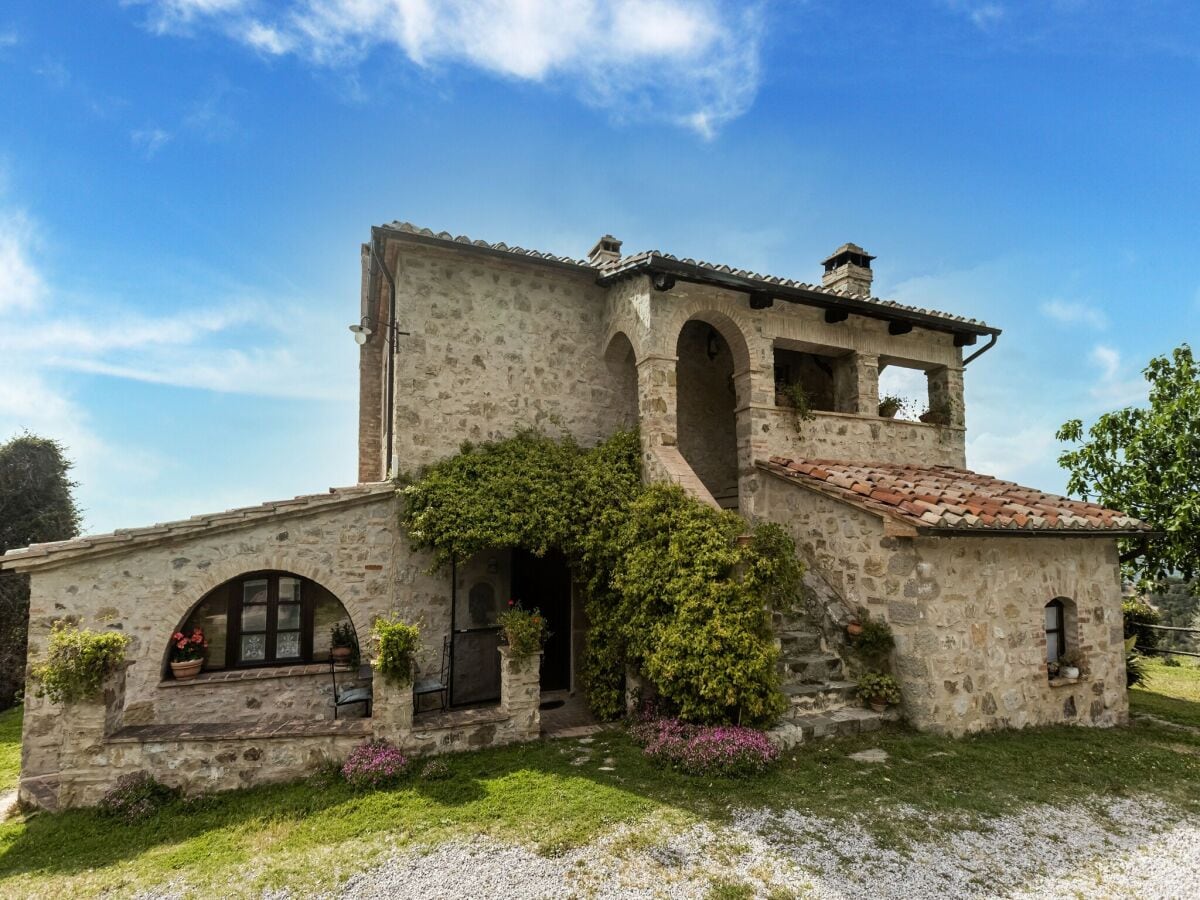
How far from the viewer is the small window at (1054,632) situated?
8750 millimetres

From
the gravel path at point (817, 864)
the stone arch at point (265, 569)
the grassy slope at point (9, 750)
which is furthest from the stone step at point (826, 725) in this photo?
the grassy slope at point (9, 750)

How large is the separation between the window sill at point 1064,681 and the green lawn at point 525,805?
43.1 inches

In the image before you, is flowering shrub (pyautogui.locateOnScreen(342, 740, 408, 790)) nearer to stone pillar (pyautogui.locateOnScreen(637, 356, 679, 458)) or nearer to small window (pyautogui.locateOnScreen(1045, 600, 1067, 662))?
stone pillar (pyautogui.locateOnScreen(637, 356, 679, 458))

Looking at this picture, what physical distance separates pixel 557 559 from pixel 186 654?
5.23 metres

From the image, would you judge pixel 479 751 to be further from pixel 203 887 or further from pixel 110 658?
pixel 110 658

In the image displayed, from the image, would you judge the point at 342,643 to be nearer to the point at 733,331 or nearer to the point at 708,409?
the point at 733,331

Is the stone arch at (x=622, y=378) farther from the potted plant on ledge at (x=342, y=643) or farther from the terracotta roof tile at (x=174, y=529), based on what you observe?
the potted plant on ledge at (x=342, y=643)

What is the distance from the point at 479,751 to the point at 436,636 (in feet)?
7.18

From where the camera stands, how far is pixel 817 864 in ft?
15.7

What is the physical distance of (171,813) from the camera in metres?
5.86

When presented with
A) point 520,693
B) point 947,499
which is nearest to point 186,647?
point 520,693

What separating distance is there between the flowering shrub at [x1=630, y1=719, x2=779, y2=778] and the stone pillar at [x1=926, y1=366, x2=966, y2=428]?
26.9 feet

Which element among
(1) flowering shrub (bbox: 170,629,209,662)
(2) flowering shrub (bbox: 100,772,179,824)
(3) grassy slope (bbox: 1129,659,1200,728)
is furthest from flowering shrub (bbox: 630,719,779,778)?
(3) grassy slope (bbox: 1129,659,1200,728)

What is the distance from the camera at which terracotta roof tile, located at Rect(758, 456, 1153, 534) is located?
7320 millimetres
